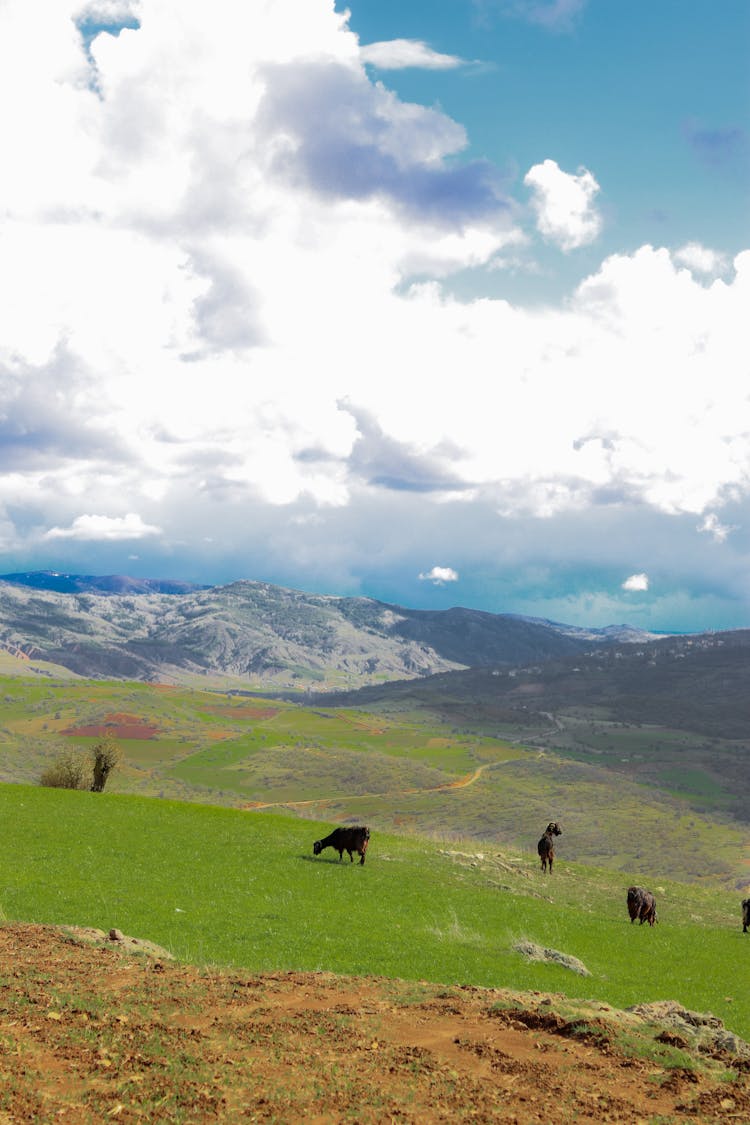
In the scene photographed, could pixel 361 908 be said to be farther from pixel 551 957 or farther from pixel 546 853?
pixel 546 853

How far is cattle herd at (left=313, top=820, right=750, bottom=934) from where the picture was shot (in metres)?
36.1

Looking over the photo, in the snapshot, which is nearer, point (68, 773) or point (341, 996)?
point (341, 996)

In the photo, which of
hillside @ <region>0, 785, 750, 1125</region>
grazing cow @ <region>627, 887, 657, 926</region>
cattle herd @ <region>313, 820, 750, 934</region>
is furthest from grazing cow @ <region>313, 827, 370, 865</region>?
grazing cow @ <region>627, 887, 657, 926</region>

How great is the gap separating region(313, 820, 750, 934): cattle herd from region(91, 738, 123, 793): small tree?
3373 centimetres

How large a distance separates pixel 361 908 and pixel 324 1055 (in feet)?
58.4

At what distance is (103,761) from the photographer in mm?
71625

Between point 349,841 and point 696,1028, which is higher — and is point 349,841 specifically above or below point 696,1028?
below

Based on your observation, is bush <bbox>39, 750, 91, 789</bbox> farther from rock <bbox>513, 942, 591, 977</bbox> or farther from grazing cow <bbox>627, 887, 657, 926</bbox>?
rock <bbox>513, 942, 591, 977</bbox>

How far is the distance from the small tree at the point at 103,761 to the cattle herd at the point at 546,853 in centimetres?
3373

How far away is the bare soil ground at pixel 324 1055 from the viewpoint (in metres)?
12.5

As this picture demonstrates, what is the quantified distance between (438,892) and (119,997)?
73.6ft

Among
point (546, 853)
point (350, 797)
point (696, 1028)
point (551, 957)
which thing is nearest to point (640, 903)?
point (551, 957)

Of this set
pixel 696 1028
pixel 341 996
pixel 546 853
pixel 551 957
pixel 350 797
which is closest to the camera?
pixel 341 996

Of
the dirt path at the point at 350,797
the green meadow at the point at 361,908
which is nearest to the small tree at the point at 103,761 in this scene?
the green meadow at the point at 361,908
